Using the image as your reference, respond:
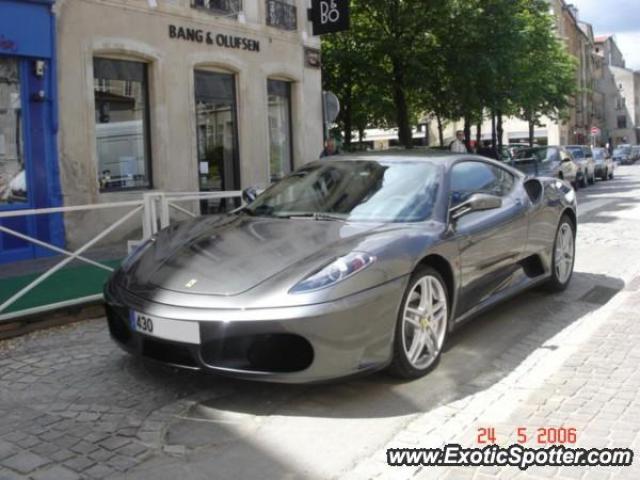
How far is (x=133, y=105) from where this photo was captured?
12.8 metres

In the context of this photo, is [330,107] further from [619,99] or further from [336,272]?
[619,99]

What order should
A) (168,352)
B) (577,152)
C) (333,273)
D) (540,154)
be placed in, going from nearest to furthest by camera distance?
1. (333,273)
2. (168,352)
3. (540,154)
4. (577,152)

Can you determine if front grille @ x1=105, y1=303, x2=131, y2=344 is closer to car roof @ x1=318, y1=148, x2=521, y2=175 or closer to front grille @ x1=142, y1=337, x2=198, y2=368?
front grille @ x1=142, y1=337, x2=198, y2=368

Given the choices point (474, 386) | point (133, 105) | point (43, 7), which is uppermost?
point (43, 7)

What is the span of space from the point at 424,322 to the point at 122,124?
954cm

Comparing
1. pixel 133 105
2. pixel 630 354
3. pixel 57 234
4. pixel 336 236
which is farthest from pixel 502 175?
pixel 133 105

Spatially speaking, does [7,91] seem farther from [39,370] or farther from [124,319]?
[124,319]

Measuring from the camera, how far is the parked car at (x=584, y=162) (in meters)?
26.4

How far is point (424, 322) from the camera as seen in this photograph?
4398 mm

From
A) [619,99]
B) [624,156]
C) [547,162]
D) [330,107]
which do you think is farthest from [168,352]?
[619,99]

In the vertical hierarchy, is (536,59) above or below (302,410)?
above

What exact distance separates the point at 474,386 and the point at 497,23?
1689 cm

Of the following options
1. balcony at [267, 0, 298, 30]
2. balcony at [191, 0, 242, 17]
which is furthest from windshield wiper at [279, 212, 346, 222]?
balcony at [267, 0, 298, 30]

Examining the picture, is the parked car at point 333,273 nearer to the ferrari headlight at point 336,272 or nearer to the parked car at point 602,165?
the ferrari headlight at point 336,272
